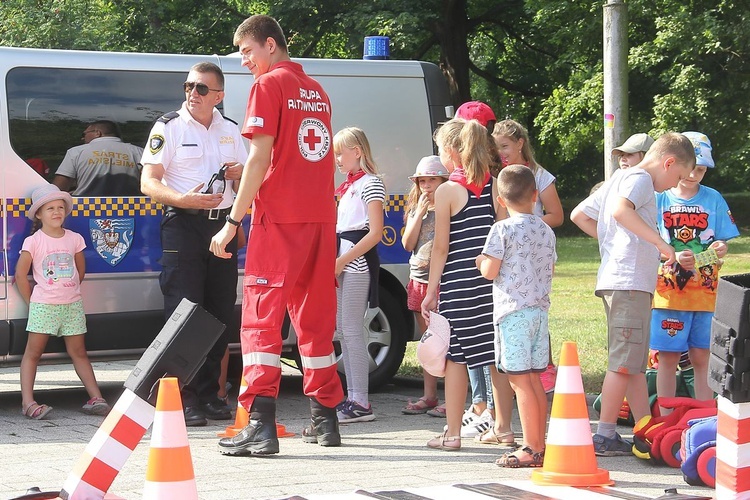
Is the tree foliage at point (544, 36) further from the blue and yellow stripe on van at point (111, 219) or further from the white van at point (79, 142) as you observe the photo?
the blue and yellow stripe on van at point (111, 219)

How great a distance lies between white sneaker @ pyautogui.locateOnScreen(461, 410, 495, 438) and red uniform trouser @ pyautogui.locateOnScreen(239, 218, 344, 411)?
0.84m

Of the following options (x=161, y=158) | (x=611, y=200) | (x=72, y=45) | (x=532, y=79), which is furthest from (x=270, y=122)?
(x=532, y=79)

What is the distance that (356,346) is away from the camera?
24.3 ft

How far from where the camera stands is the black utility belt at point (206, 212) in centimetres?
707

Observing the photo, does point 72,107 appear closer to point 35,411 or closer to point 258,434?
point 35,411

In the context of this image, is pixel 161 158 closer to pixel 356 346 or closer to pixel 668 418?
pixel 356 346

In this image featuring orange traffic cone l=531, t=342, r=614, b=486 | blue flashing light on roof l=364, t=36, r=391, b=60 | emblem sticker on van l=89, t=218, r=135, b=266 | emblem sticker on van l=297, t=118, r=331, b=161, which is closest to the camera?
orange traffic cone l=531, t=342, r=614, b=486

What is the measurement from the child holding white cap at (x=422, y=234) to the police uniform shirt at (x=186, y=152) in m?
1.11

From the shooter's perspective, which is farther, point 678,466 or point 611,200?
point 611,200

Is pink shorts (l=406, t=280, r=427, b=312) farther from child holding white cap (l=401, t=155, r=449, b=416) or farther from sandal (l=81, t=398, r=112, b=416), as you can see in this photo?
sandal (l=81, t=398, r=112, b=416)

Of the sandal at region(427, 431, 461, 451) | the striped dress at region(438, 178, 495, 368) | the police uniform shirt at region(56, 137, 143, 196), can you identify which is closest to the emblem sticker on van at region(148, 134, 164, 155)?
the police uniform shirt at region(56, 137, 143, 196)

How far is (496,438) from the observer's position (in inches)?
253

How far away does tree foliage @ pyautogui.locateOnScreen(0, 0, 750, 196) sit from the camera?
23.0m

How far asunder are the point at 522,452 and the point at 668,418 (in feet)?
2.71
